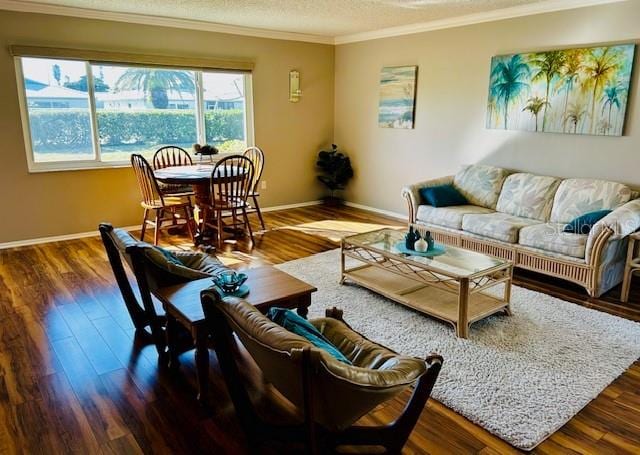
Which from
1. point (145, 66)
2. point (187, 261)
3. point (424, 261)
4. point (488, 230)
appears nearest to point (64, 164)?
point (145, 66)

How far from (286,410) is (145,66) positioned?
4.52 metres

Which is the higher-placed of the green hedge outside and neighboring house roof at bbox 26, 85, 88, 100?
neighboring house roof at bbox 26, 85, 88, 100

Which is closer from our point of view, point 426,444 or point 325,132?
point 426,444

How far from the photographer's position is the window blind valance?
4766mm

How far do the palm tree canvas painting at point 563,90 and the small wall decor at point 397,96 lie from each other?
1111mm

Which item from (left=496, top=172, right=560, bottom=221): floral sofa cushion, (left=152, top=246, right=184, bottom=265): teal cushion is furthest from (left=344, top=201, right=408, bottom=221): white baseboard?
(left=152, top=246, right=184, bottom=265): teal cushion

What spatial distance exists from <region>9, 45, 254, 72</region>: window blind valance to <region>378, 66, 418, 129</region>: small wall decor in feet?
5.82

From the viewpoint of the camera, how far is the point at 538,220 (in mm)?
4453

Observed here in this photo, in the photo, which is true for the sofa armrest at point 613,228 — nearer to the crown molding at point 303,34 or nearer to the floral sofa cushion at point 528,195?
Result: the floral sofa cushion at point 528,195

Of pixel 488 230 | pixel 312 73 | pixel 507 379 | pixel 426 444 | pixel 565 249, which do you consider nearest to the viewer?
pixel 426 444

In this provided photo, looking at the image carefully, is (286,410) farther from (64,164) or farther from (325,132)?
(325,132)

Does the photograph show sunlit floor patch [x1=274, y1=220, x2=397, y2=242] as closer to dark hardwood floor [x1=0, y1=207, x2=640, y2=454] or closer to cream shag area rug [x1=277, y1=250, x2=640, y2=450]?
cream shag area rug [x1=277, y1=250, x2=640, y2=450]

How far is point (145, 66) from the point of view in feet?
17.9

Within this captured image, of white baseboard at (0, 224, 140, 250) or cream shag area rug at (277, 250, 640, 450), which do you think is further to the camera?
white baseboard at (0, 224, 140, 250)
